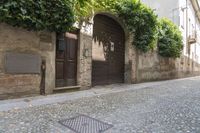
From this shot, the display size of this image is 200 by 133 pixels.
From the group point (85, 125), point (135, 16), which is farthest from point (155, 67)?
point (85, 125)

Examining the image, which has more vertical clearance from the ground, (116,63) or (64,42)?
(64,42)

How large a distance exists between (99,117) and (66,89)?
2.99m

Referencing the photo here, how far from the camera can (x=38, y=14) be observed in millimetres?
5316

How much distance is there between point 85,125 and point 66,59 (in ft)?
12.5

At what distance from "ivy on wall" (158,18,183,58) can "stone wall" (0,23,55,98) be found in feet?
27.6

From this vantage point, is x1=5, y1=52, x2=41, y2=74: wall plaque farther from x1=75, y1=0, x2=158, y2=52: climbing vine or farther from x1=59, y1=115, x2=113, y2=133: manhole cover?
x1=75, y1=0, x2=158, y2=52: climbing vine

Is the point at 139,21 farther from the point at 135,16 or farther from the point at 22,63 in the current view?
the point at 22,63

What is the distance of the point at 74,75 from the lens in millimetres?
7281

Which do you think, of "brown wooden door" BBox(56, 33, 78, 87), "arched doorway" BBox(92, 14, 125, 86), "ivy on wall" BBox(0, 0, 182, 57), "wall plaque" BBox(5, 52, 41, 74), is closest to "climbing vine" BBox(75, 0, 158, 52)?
"ivy on wall" BBox(0, 0, 182, 57)

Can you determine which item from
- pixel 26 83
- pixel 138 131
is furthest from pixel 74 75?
pixel 138 131

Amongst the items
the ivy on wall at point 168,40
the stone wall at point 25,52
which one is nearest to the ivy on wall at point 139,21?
the ivy on wall at point 168,40

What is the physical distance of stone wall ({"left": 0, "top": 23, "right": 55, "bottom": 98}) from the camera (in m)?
5.09

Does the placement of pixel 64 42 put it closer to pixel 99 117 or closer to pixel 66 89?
pixel 66 89

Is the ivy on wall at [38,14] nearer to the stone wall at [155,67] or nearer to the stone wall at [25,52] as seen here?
the stone wall at [25,52]
